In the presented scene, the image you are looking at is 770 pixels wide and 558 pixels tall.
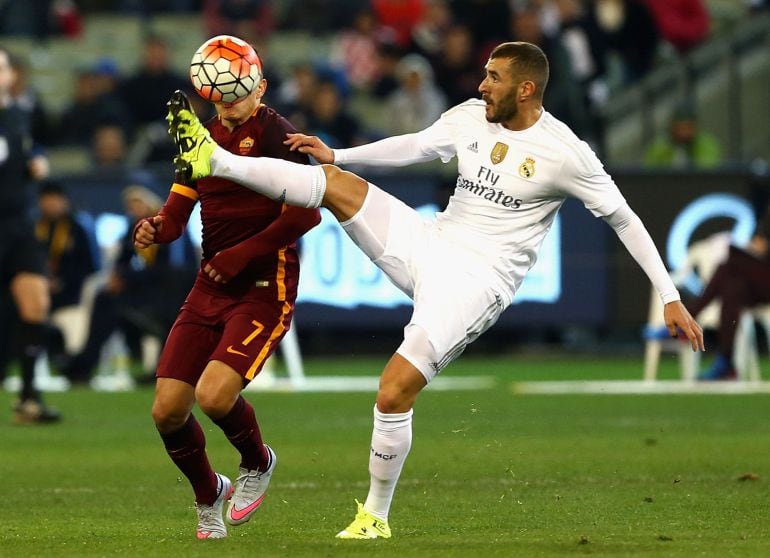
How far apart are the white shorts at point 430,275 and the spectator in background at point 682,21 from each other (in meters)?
14.0

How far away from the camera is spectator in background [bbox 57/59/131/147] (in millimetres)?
20594

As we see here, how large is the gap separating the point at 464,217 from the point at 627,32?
567 inches

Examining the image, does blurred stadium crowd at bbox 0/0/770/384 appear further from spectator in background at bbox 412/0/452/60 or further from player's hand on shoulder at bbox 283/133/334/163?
player's hand on shoulder at bbox 283/133/334/163

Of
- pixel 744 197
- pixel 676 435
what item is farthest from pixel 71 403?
pixel 744 197

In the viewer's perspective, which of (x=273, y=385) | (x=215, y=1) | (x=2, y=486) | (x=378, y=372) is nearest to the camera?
(x=2, y=486)

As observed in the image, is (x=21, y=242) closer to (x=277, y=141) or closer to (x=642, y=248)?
(x=277, y=141)

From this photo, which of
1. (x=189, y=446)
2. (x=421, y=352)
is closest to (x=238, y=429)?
(x=189, y=446)

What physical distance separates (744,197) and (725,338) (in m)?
3.28

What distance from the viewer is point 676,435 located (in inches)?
483

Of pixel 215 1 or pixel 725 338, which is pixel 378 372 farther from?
pixel 215 1

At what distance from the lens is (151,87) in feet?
68.5

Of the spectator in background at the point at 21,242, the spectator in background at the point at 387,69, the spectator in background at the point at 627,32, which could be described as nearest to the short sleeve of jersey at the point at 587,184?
the spectator in background at the point at 21,242

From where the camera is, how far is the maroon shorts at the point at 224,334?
7.55 meters

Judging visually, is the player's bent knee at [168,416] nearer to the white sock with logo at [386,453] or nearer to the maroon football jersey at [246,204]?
the maroon football jersey at [246,204]
